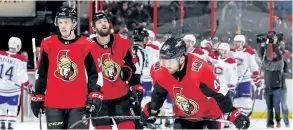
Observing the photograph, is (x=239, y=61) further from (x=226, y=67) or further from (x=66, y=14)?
(x=66, y=14)

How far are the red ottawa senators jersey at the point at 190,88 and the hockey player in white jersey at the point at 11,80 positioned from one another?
3501 millimetres

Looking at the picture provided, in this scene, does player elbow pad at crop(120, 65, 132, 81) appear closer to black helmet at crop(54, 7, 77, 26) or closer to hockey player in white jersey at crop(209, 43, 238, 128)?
black helmet at crop(54, 7, 77, 26)

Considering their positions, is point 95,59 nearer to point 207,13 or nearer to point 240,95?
point 240,95

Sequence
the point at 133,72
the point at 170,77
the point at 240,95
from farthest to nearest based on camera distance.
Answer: the point at 240,95
the point at 133,72
the point at 170,77

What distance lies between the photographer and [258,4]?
11.6 m

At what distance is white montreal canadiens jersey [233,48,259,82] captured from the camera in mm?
9349

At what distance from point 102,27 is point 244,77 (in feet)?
13.1

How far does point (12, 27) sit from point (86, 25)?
1.05 meters

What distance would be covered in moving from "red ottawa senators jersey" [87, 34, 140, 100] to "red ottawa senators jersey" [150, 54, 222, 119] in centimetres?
100

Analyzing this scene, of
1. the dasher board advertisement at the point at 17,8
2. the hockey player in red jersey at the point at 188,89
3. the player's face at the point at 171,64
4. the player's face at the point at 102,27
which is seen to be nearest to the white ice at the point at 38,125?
the dasher board advertisement at the point at 17,8

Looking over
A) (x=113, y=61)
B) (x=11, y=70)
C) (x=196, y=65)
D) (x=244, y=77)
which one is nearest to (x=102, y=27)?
(x=113, y=61)

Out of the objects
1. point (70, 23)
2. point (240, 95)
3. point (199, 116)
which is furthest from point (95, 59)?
point (240, 95)

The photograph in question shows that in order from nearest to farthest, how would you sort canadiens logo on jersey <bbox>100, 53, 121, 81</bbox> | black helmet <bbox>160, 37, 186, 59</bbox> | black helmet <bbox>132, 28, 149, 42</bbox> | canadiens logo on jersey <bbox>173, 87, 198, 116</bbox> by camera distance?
black helmet <bbox>160, 37, 186, 59</bbox>, canadiens logo on jersey <bbox>173, 87, 198, 116</bbox>, canadiens logo on jersey <bbox>100, 53, 121, 81</bbox>, black helmet <bbox>132, 28, 149, 42</bbox>

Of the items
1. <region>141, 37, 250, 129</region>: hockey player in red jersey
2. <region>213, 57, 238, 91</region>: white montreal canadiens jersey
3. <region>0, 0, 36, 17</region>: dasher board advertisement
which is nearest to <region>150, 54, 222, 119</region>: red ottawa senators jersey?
<region>141, 37, 250, 129</region>: hockey player in red jersey
